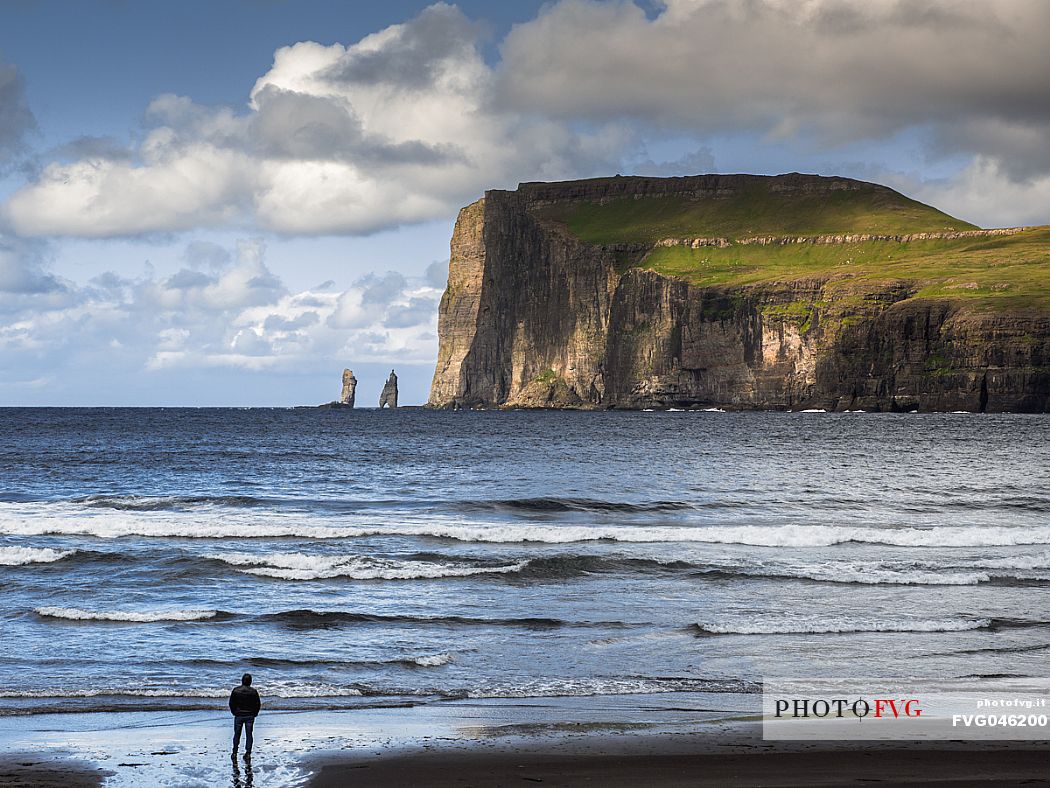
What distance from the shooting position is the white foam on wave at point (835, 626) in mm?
22422

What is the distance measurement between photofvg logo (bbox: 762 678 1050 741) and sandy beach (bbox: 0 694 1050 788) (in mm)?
550

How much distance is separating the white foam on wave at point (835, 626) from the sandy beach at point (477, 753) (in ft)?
21.2

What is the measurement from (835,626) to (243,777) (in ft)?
48.1

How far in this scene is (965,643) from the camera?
70.1 feet

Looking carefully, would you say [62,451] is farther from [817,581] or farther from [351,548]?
[817,581]

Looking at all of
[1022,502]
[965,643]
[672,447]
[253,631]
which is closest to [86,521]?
[253,631]

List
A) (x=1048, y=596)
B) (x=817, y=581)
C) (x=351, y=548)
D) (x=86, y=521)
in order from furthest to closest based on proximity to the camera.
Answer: (x=86, y=521) < (x=351, y=548) < (x=817, y=581) < (x=1048, y=596)

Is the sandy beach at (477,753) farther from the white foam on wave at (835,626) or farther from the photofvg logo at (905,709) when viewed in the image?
the white foam on wave at (835,626)

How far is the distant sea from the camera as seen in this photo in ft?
62.6

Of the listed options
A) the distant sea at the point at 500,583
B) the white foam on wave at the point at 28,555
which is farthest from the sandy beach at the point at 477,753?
the white foam on wave at the point at 28,555

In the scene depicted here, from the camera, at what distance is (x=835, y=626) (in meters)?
22.9

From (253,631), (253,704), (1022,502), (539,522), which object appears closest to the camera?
(253,704)

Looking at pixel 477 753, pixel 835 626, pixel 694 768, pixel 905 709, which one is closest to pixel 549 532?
pixel 835 626

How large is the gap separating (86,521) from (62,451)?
52731mm
